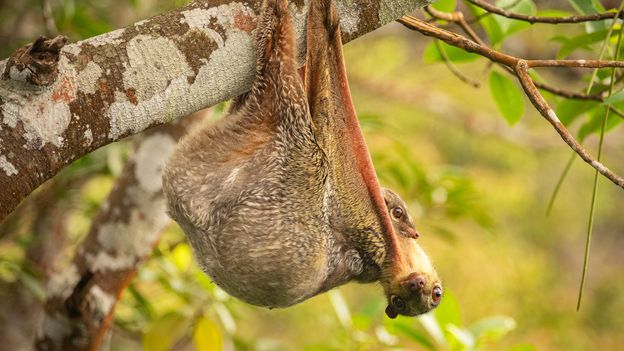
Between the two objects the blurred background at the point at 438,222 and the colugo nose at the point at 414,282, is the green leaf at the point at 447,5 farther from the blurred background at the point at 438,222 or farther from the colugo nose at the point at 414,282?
the colugo nose at the point at 414,282

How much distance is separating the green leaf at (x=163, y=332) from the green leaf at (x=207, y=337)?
9 centimetres

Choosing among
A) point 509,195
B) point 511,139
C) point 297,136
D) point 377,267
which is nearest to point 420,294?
point 377,267

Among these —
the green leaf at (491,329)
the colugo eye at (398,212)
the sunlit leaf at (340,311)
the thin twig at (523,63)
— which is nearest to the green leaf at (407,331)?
the green leaf at (491,329)

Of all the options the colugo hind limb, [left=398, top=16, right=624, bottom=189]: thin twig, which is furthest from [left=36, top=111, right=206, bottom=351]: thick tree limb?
[left=398, top=16, right=624, bottom=189]: thin twig

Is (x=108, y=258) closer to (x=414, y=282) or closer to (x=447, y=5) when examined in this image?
(x=414, y=282)

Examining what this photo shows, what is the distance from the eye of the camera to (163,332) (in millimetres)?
3502

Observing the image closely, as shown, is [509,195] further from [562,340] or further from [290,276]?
[290,276]

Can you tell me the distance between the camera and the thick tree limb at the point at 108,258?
10.1ft

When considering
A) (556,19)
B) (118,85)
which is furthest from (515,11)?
(118,85)

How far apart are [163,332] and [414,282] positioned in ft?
4.48

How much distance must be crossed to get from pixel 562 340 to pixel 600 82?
7.12m

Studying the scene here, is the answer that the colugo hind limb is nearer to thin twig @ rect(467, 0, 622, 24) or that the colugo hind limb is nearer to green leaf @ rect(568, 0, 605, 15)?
thin twig @ rect(467, 0, 622, 24)

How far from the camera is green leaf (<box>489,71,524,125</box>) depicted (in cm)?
292

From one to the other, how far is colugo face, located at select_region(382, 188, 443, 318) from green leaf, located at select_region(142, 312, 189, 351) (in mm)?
1219
